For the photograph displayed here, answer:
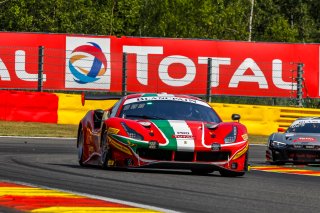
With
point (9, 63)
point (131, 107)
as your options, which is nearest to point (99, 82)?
point (9, 63)

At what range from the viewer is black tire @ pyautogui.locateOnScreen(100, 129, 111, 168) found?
13969mm

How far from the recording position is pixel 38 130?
2717 centimetres

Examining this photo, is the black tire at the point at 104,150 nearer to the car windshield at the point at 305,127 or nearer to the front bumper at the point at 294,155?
the front bumper at the point at 294,155

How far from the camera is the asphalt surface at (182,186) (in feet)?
33.0

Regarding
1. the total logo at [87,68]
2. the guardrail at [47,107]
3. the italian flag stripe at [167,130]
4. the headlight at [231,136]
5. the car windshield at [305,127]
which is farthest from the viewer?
the total logo at [87,68]

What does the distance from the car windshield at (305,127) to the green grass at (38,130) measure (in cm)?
701

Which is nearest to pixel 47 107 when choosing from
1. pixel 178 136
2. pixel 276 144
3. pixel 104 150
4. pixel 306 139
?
pixel 276 144

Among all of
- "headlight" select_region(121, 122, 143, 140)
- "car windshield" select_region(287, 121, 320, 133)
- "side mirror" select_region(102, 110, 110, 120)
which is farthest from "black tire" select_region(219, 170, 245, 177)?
"car windshield" select_region(287, 121, 320, 133)

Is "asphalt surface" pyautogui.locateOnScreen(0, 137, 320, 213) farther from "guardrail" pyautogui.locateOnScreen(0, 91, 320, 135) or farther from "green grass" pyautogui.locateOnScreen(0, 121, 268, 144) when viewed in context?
"guardrail" pyautogui.locateOnScreen(0, 91, 320, 135)

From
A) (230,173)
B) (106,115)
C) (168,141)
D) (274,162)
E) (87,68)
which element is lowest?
(274,162)

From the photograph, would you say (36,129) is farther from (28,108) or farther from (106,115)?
(106,115)

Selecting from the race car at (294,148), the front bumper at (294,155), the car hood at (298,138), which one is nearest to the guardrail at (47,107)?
the car hood at (298,138)

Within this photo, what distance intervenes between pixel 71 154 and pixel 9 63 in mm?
10967

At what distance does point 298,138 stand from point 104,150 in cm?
670
